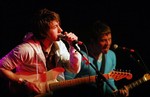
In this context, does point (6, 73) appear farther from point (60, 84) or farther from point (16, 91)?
point (60, 84)

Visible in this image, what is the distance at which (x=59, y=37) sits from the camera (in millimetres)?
2777

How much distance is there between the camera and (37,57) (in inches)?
117

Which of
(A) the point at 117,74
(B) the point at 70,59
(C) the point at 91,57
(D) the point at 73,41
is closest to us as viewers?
(D) the point at 73,41

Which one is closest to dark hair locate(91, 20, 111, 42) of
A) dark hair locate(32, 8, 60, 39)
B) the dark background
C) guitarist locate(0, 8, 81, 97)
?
the dark background

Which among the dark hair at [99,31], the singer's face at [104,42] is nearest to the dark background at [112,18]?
the dark hair at [99,31]

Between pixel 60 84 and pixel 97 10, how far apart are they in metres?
1.83

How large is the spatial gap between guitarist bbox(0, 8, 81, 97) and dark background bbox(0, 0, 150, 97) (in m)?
0.88

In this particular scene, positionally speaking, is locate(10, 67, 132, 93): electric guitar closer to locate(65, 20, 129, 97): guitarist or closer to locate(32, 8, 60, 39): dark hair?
locate(32, 8, 60, 39): dark hair

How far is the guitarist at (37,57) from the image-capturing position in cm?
288

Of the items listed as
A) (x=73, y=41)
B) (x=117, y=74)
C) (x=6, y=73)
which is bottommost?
(x=117, y=74)

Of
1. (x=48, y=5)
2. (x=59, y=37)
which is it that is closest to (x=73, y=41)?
(x=59, y=37)

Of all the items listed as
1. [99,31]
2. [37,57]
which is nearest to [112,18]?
[99,31]

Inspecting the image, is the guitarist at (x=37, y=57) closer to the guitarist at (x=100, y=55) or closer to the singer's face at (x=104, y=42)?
the guitarist at (x=100, y=55)

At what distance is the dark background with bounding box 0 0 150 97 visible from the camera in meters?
3.96
